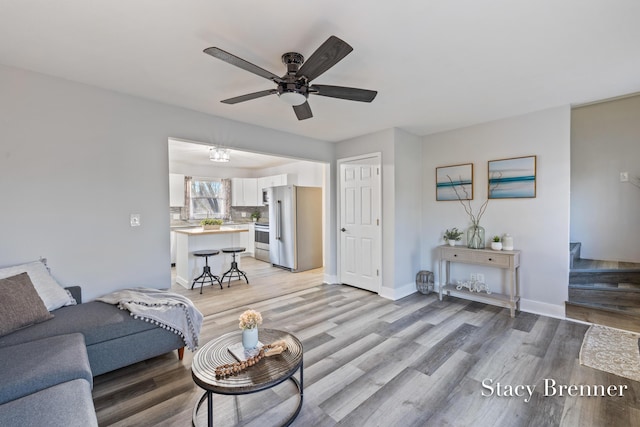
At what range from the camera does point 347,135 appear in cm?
439

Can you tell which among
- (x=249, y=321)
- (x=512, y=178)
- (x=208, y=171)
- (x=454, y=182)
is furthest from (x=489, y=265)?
(x=208, y=171)

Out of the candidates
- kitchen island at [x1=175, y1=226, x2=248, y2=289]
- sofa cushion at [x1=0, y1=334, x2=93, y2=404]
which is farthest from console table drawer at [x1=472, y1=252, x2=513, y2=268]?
sofa cushion at [x1=0, y1=334, x2=93, y2=404]

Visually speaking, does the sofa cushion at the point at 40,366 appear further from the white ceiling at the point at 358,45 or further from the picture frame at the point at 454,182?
the picture frame at the point at 454,182

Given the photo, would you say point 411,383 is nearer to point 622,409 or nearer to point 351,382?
point 351,382

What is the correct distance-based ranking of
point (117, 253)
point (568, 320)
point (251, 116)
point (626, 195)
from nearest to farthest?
point (117, 253)
point (568, 320)
point (251, 116)
point (626, 195)

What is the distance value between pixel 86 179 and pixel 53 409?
217 centimetres

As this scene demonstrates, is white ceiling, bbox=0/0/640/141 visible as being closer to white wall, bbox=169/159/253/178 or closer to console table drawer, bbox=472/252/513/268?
console table drawer, bbox=472/252/513/268

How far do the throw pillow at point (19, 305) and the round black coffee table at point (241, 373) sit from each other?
127 cm

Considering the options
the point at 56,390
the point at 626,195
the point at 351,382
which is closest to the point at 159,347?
the point at 56,390

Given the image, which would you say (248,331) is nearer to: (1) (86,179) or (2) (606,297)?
(1) (86,179)

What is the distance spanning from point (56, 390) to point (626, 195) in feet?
19.8

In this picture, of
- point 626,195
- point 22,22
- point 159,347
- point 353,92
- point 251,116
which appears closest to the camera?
point 22,22

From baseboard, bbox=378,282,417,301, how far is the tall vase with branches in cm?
109

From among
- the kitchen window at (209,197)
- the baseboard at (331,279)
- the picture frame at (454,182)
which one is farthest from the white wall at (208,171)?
the picture frame at (454,182)
